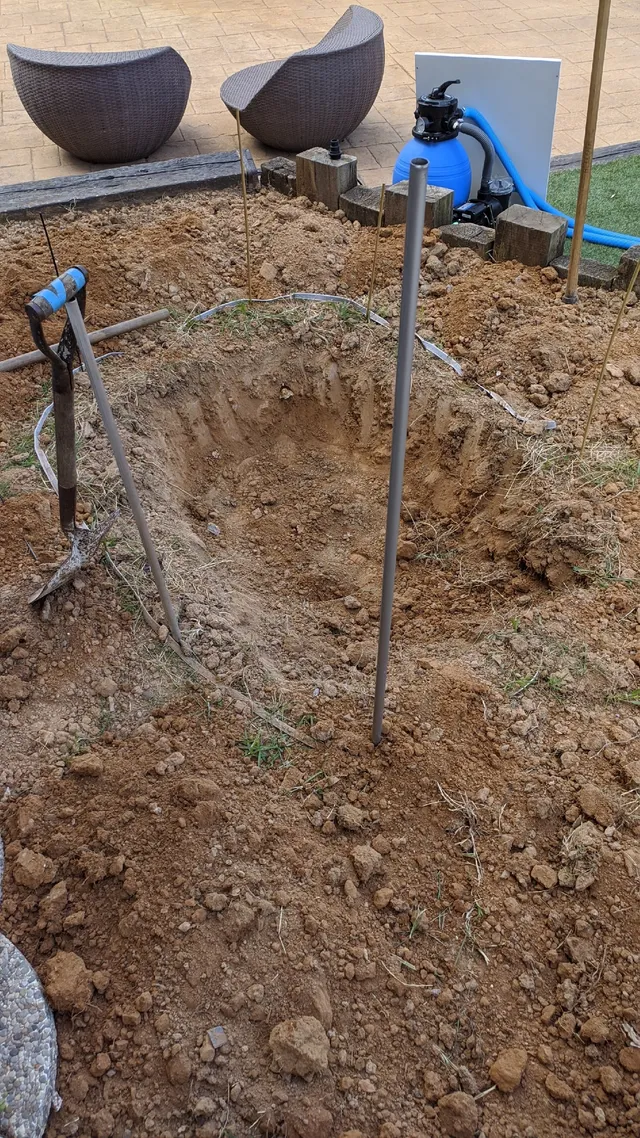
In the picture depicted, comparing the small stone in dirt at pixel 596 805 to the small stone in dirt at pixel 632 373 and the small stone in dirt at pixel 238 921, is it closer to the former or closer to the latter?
the small stone in dirt at pixel 238 921

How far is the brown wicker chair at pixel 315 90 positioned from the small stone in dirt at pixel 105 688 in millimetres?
4047

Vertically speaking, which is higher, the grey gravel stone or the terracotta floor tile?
the terracotta floor tile

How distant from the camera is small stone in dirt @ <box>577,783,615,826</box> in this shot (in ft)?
6.47

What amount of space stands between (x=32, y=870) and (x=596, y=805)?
1.37 meters

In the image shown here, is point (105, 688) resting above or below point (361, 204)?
below

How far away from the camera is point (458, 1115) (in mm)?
1577

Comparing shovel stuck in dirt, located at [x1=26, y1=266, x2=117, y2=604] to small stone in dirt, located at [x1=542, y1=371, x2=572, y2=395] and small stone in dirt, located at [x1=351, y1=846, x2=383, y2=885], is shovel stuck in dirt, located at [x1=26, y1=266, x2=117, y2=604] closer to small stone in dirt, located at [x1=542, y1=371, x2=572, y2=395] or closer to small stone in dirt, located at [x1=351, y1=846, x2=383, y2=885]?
small stone in dirt, located at [x1=351, y1=846, x2=383, y2=885]

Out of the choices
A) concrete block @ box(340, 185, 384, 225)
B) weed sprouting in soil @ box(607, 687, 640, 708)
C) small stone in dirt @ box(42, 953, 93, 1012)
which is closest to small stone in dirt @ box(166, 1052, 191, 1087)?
small stone in dirt @ box(42, 953, 93, 1012)

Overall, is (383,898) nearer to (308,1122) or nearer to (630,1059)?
(308,1122)

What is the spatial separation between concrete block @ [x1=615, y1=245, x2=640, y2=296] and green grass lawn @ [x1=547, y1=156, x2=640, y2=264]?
28.8 inches

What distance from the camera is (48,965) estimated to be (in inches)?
67.8

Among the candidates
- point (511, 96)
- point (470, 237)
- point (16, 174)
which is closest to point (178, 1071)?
point (470, 237)

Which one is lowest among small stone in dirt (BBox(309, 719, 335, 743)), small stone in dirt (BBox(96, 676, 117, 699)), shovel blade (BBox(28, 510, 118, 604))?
small stone in dirt (BBox(309, 719, 335, 743))

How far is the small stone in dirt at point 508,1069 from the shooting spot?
162cm
